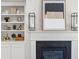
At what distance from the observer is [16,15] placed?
19.4 feet

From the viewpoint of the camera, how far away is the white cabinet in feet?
18.0

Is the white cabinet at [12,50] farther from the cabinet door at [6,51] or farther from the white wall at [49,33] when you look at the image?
the white wall at [49,33]

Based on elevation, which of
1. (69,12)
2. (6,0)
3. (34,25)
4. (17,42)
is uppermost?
(6,0)

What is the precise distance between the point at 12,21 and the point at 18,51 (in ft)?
3.51

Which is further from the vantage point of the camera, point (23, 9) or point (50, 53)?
point (23, 9)

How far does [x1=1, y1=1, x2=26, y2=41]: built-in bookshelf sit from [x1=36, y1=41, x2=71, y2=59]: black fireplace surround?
0.80 m

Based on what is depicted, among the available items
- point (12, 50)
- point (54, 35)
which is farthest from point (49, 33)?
point (12, 50)

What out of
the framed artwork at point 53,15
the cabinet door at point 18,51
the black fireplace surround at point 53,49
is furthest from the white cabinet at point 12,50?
the framed artwork at point 53,15

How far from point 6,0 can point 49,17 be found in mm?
1571

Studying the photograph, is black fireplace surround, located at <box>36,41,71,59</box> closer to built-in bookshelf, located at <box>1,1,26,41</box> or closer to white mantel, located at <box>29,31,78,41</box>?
white mantel, located at <box>29,31,78,41</box>

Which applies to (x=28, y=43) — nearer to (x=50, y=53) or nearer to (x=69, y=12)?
(x=50, y=53)

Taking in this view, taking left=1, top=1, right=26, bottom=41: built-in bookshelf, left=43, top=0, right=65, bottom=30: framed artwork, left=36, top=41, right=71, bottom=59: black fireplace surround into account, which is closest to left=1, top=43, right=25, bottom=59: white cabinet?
left=1, top=1, right=26, bottom=41: built-in bookshelf

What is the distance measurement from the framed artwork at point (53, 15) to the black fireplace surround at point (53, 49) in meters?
0.47

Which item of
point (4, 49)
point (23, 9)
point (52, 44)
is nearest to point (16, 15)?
point (23, 9)
